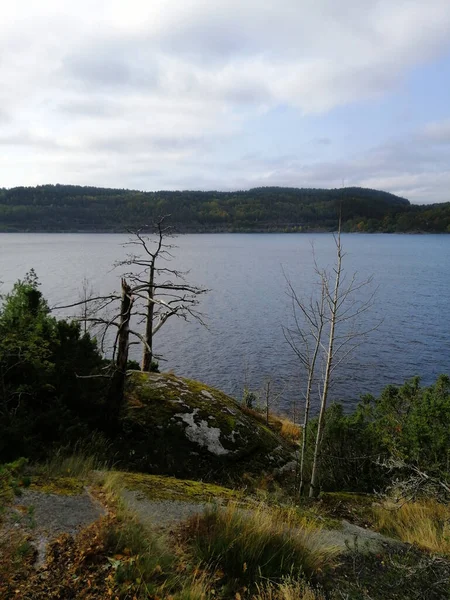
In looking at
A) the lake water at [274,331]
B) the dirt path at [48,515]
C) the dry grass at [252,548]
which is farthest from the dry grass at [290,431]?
the dirt path at [48,515]

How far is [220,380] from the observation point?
1148 inches

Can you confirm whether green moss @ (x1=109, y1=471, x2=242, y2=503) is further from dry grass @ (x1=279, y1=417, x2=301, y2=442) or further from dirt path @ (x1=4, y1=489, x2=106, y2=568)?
dry grass @ (x1=279, y1=417, x2=301, y2=442)

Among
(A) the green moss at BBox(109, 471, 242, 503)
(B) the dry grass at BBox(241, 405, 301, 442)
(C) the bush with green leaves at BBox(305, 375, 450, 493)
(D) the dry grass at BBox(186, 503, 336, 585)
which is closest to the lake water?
(B) the dry grass at BBox(241, 405, 301, 442)

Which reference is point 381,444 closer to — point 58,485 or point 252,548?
point 252,548

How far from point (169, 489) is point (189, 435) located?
5.01 meters

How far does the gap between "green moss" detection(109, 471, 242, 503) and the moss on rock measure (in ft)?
8.05

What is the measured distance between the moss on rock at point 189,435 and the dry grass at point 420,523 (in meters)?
4.50

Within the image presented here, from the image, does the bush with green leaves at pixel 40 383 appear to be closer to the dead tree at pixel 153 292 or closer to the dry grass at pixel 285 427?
the dead tree at pixel 153 292

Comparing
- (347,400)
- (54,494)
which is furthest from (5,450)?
(347,400)

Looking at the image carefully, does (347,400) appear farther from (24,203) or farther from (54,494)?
(24,203)

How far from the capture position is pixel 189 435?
12.2 metres

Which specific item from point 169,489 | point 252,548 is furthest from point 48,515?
point 252,548

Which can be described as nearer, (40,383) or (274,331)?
(40,383)

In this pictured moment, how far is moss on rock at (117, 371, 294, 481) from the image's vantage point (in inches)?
428
